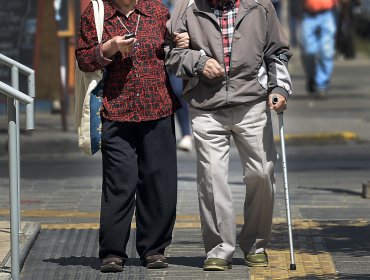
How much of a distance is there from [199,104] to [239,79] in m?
0.27

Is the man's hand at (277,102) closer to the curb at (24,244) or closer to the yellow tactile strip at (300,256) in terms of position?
the yellow tactile strip at (300,256)

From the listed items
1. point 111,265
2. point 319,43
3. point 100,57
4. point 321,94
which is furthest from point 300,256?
point 319,43

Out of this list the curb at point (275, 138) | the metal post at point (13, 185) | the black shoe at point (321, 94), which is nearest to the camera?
the metal post at point (13, 185)

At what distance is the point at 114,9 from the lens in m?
7.87

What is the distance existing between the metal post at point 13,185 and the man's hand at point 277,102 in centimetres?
146

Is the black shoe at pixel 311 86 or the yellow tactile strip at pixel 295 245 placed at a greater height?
the yellow tactile strip at pixel 295 245

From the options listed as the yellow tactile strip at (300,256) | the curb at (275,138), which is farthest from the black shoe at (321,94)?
the yellow tactile strip at (300,256)

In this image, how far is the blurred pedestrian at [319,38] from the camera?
2061 cm

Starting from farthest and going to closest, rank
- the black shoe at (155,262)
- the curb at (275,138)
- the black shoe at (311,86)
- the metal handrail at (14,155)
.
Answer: the black shoe at (311,86) < the curb at (275,138) < the black shoe at (155,262) < the metal handrail at (14,155)

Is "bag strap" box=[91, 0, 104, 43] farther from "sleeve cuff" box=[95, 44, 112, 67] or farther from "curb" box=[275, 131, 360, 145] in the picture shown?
"curb" box=[275, 131, 360, 145]

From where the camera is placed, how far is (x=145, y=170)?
26.1ft

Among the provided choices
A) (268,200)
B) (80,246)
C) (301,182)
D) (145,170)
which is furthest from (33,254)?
(301,182)

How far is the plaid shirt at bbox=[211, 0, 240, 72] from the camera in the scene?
7.78 meters

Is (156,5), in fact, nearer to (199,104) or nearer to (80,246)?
(199,104)
